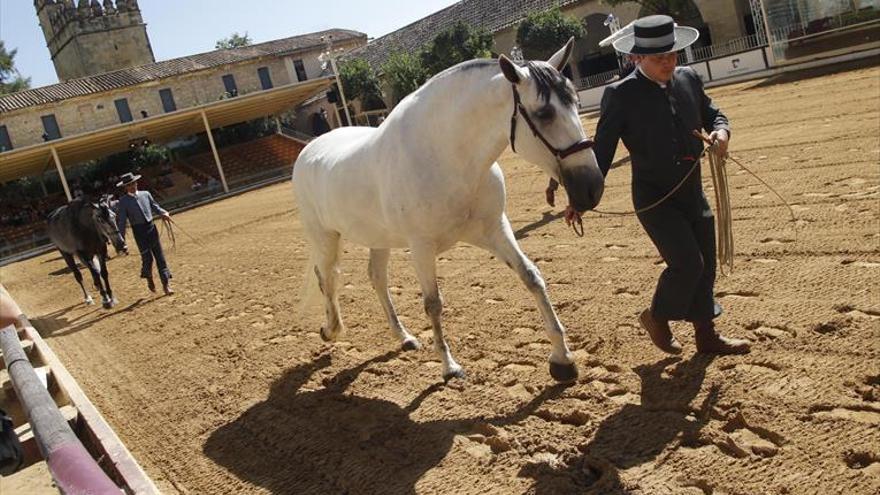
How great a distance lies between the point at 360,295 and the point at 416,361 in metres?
2.54

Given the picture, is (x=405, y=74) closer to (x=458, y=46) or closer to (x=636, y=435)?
(x=458, y=46)

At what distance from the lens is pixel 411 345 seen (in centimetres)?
540

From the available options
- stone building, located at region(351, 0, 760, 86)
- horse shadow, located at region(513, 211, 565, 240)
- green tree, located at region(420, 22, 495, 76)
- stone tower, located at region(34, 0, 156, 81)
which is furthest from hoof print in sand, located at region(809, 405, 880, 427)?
stone tower, located at region(34, 0, 156, 81)

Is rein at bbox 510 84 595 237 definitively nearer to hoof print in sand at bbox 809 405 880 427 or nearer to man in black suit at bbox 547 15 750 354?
man in black suit at bbox 547 15 750 354

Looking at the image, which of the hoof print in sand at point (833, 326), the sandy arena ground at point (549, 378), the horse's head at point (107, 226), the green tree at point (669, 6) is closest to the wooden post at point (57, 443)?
the sandy arena ground at point (549, 378)

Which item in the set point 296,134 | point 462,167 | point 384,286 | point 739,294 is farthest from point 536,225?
point 296,134

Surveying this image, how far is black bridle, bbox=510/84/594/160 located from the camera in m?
3.44

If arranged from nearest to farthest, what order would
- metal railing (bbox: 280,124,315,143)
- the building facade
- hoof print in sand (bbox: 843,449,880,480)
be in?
hoof print in sand (bbox: 843,449,880,480), the building facade, metal railing (bbox: 280,124,315,143)

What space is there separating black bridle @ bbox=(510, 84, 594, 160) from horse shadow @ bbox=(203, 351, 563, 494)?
1357 mm

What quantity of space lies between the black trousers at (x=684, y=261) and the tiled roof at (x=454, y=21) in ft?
106

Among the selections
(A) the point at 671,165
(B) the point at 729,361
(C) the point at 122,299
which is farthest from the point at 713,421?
(C) the point at 122,299

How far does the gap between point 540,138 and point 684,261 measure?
0.97 m

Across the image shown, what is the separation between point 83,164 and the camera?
38.8 metres

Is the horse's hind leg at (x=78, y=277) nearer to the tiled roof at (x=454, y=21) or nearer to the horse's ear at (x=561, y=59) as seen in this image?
the horse's ear at (x=561, y=59)
